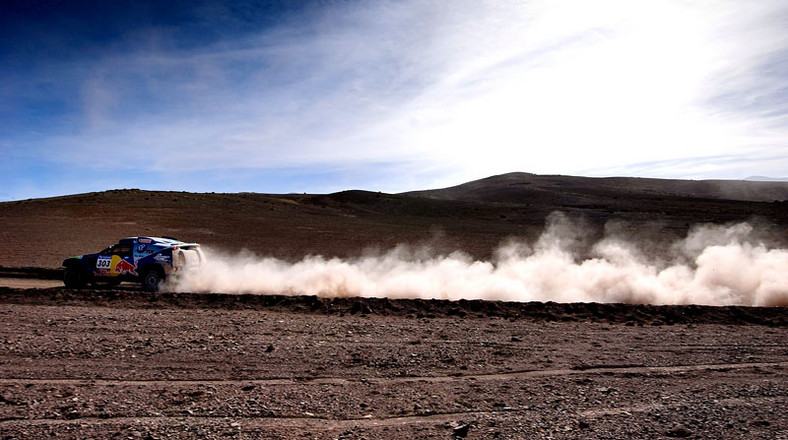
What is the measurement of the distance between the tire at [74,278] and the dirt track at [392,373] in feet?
14.3

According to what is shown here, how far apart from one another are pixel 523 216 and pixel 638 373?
52764mm

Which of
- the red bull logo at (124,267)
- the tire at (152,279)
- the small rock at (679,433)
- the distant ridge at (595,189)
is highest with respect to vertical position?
the distant ridge at (595,189)

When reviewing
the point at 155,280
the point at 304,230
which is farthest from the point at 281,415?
the point at 304,230

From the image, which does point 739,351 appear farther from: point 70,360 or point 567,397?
point 70,360

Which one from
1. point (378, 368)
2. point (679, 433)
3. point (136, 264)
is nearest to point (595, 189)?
point (136, 264)

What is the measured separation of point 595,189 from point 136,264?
10393 centimetres

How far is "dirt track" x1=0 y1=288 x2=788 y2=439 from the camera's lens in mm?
5730

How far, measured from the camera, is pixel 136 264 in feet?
53.7

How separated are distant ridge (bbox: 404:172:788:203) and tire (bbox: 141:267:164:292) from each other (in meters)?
75.1

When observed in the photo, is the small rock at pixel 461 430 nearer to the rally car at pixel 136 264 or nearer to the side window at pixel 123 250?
the rally car at pixel 136 264

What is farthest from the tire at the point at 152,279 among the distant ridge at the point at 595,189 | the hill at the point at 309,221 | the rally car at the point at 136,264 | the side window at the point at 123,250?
the distant ridge at the point at 595,189

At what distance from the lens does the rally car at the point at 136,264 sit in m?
16.2

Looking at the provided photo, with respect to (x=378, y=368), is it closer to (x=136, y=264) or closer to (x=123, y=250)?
(x=136, y=264)

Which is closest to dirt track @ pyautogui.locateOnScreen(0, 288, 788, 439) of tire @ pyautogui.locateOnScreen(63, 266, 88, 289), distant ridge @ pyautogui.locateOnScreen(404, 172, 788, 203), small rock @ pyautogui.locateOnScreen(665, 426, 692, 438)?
small rock @ pyautogui.locateOnScreen(665, 426, 692, 438)
